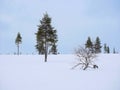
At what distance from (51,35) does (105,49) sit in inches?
2334

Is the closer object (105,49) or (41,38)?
(41,38)

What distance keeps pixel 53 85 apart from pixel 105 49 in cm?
8325

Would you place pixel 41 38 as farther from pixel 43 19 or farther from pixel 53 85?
pixel 53 85

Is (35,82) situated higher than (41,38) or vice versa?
(41,38)

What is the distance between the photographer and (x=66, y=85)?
64.6ft

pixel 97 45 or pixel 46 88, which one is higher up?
pixel 97 45

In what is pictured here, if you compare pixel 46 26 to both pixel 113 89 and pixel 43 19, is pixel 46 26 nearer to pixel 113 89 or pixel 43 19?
pixel 43 19

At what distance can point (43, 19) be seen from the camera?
46188 millimetres

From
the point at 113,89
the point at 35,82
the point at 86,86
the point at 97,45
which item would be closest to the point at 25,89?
the point at 35,82

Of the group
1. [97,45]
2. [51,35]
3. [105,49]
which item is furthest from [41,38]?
[105,49]

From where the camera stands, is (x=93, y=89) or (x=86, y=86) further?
(x=86, y=86)

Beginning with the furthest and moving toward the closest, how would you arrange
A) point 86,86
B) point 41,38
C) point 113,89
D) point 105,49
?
point 105,49
point 41,38
point 86,86
point 113,89

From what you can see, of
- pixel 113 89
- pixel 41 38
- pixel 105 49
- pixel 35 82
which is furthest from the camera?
pixel 105 49

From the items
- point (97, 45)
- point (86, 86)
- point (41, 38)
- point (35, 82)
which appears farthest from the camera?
point (97, 45)
